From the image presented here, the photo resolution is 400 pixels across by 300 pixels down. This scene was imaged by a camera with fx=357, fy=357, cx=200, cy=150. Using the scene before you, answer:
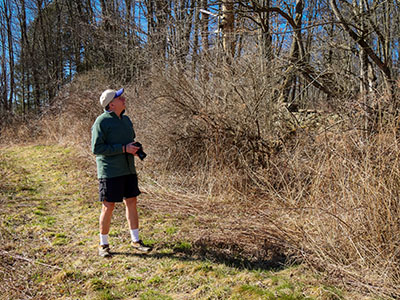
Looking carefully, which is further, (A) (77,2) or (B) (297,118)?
(A) (77,2)

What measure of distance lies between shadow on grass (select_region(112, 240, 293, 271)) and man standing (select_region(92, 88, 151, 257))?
0.29 m

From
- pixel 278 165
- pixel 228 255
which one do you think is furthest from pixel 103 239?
pixel 278 165

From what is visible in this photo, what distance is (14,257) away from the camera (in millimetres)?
3938

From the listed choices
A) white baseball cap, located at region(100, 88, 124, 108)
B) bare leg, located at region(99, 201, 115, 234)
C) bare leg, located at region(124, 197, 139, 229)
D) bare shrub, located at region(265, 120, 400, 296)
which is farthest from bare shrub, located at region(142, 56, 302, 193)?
white baseball cap, located at region(100, 88, 124, 108)

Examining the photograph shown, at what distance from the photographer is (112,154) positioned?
150 inches

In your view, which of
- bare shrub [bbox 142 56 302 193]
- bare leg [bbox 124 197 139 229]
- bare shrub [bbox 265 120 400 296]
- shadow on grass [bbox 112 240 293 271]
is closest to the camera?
bare shrub [bbox 265 120 400 296]

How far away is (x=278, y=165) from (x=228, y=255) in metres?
2.46

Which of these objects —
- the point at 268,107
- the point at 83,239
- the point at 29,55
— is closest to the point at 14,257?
the point at 83,239

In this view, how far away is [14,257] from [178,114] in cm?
403

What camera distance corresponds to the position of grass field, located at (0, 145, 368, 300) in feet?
Result: 10.2

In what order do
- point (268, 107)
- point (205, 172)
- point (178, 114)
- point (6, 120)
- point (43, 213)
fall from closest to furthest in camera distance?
point (43, 213)
point (268, 107)
point (205, 172)
point (178, 114)
point (6, 120)

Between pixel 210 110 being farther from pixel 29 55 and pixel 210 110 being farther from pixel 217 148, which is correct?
pixel 29 55

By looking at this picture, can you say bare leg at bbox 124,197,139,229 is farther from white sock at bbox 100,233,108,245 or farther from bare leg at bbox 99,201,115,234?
white sock at bbox 100,233,108,245

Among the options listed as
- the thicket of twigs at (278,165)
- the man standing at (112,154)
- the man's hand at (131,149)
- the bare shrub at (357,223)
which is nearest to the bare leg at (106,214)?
the man standing at (112,154)
